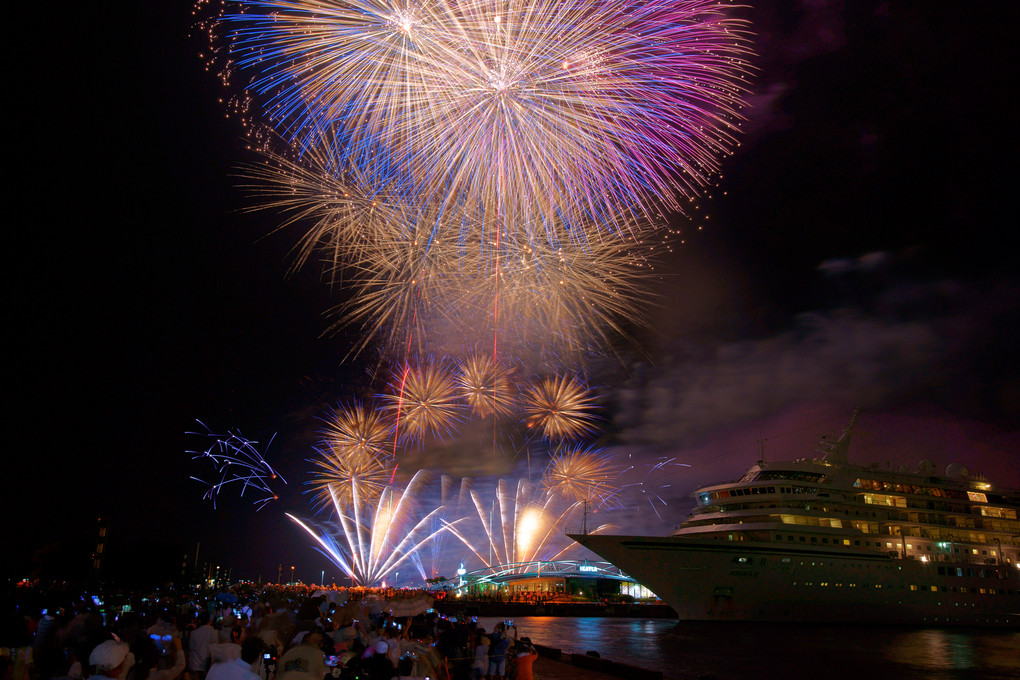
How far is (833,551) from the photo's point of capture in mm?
55812

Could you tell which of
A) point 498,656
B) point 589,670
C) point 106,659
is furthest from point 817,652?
point 106,659

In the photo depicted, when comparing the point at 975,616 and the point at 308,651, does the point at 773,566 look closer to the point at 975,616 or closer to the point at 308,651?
the point at 975,616

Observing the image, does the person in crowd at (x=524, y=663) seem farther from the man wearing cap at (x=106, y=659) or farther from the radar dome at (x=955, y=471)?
the radar dome at (x=955, y=471)

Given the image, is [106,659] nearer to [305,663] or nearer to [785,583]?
[305,663]

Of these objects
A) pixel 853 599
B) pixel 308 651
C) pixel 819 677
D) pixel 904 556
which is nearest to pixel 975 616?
pixel 904 556

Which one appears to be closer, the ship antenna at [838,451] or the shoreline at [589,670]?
the shoreline at [589,670]

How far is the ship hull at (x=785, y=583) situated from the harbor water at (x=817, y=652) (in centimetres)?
138

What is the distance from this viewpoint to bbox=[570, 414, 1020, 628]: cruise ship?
2138 inches

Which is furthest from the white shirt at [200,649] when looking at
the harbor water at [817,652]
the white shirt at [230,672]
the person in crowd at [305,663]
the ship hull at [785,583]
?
the ship hull at [785,583]

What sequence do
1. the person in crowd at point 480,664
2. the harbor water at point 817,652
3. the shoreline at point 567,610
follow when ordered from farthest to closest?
1. the shoreline at point 567,610
2. the harbor water at point 817,652
3. the person in crowd at point 480,664

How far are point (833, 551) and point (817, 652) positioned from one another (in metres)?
20.4

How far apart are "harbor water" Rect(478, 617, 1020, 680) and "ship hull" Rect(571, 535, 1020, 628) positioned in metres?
1.38

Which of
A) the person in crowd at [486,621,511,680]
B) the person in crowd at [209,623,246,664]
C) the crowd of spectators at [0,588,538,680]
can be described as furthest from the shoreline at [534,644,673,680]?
the person in crowd at [209,623,246,664]

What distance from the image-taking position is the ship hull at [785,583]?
5406cm
